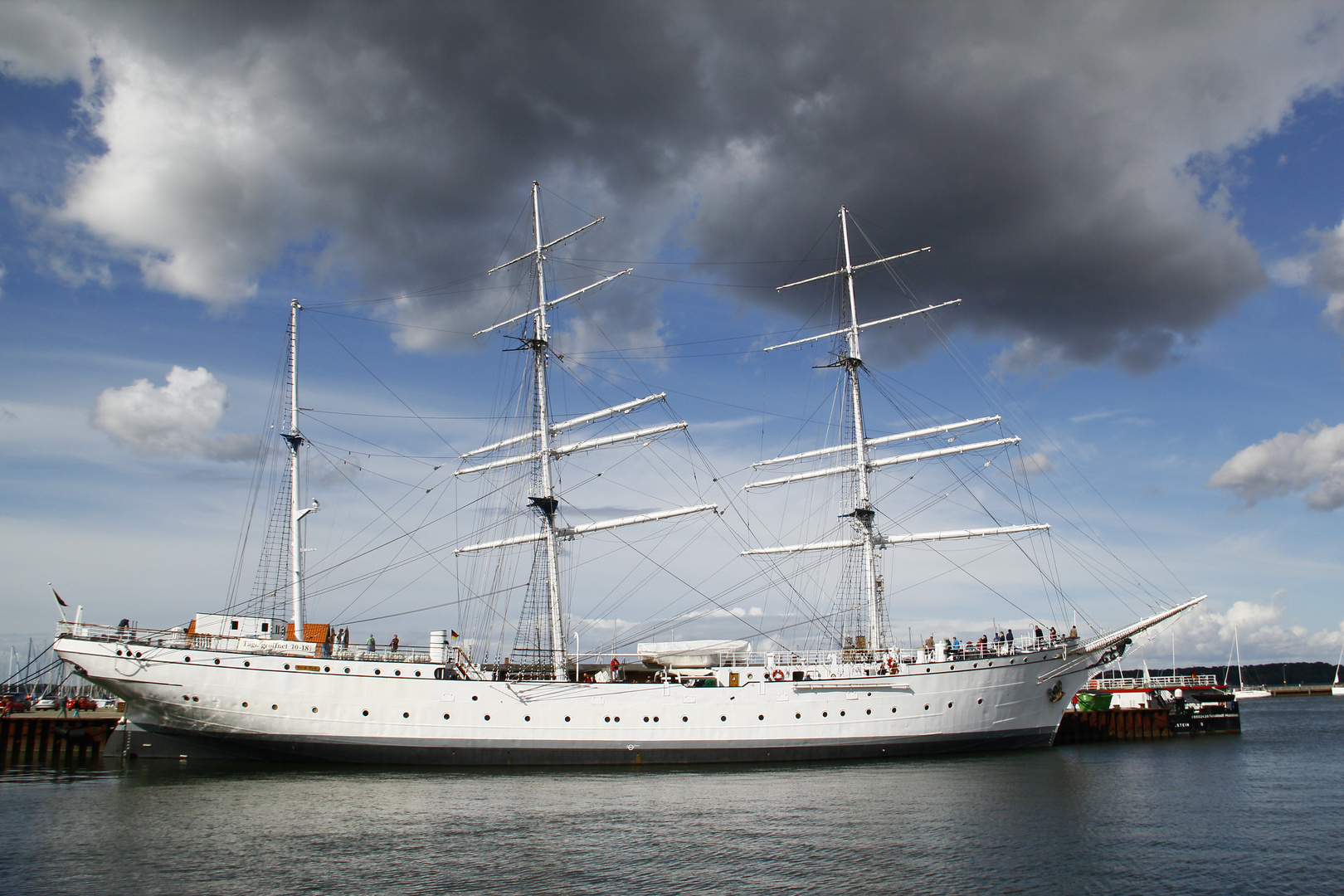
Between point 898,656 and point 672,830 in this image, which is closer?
point 672,830

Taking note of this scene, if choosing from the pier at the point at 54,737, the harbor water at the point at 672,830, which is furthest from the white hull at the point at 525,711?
the pier at the point at 54,737

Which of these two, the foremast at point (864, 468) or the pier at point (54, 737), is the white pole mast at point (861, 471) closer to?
the foremast at point (864, 468)

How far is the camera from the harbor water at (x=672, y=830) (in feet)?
50.9

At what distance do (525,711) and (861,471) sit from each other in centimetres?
1861

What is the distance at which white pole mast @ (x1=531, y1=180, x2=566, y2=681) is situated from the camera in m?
33.0

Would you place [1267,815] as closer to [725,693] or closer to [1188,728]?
[725,693]

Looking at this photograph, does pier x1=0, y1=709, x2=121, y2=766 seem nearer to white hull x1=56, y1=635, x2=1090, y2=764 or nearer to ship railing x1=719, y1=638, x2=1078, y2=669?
white hull x1=56, y1=635, x2=1090, y2=764

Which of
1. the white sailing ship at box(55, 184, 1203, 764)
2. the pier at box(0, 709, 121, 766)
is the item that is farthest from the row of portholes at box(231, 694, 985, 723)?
the pier at box(0, 709, 121, 766)

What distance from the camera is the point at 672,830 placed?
19406 millimetres

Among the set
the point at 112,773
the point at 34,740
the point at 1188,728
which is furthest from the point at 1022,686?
the point at 34,740

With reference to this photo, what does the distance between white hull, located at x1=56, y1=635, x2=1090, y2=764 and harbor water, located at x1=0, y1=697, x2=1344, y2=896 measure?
1024 millimetres

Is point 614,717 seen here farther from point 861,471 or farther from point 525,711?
point 861,471

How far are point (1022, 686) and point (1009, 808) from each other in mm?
12951

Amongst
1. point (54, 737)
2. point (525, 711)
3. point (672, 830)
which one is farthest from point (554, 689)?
point (54, 737)
